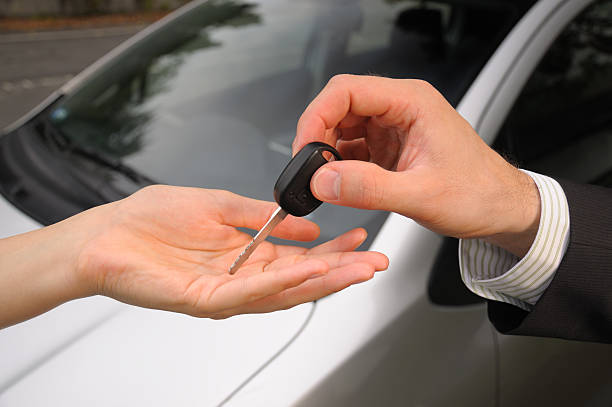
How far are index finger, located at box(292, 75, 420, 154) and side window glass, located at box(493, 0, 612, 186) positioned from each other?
19.9 inches

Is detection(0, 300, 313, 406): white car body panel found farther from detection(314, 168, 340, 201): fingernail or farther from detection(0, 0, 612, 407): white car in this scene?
detection(314, 168, 340, 201): fingernail

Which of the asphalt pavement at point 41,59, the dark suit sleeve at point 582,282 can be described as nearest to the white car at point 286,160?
the dark suit sleeve at point 582,282

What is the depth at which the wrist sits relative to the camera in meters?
1.04

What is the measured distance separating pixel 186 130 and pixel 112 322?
779mm

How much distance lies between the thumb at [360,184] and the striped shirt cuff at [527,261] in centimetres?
38

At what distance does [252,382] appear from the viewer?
3.36 ft

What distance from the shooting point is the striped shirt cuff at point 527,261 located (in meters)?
1.08

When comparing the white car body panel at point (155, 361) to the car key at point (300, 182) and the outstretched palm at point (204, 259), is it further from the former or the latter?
the car key at point (300, 182)

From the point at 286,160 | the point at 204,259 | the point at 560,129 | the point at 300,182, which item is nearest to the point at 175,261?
the point at 204,259

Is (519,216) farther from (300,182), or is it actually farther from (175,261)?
(175,261)

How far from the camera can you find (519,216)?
1.06m

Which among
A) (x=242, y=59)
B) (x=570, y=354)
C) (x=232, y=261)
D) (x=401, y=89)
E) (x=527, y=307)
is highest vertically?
(x=401, y=89)

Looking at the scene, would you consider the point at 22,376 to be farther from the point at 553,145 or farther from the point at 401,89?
the point at 553,145

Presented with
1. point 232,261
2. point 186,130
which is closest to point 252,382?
point 232,261
